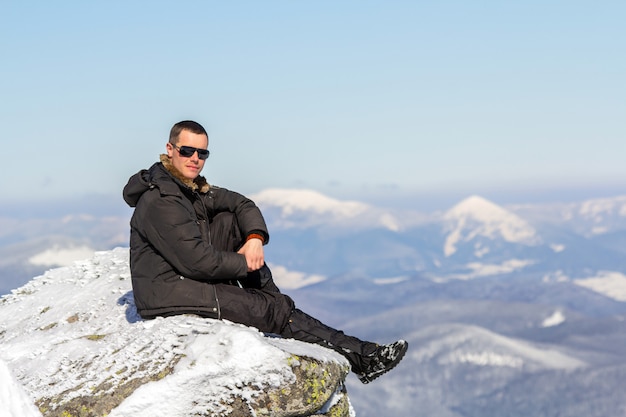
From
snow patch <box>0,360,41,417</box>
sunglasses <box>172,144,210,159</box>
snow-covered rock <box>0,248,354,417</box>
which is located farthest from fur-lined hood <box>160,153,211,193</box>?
snow patch <box>0,360,41,417</box>

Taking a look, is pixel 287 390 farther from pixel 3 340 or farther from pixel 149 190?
pixel 3 340

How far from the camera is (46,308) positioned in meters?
14.2

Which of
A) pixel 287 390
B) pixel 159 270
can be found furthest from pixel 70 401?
pixel 287 390

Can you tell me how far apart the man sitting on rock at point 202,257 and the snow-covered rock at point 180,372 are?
36 cm

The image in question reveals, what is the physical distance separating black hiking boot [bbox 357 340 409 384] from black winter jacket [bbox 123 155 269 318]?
2.38 m

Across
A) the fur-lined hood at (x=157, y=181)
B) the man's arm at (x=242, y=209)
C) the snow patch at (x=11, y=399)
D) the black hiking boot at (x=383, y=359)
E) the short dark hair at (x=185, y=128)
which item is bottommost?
the black hiking boot at (x=383, y=359)

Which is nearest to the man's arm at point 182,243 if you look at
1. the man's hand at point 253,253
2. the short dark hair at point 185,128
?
the man's hand at point 253,253

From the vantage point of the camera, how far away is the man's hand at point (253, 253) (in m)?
10.0

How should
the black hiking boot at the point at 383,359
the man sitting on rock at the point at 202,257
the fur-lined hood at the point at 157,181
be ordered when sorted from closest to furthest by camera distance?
the man sitting on rock at the point at 202,257 < the fur-lined hood at the point at 157,181 < the black hiking boot at the point at 383,359

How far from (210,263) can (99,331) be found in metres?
2.99

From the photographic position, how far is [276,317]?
10.5 meters

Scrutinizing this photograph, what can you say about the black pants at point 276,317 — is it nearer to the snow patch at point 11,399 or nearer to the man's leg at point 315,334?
the man's leg at point 315,334

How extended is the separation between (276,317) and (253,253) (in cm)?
109

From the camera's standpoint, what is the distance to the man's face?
9.97 metres
